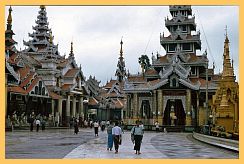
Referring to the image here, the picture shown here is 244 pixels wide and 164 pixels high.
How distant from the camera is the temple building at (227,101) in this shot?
24844 mm

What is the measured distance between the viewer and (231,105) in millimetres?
26297

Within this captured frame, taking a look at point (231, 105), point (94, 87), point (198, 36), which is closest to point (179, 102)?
point (198, 36)

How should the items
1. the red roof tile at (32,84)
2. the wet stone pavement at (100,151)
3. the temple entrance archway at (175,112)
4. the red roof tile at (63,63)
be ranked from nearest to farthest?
the wet stone pavement at (100,151), the red roof tile at (32,84), the temple entrance archway at (175,112), the red roof tile at (63,63)

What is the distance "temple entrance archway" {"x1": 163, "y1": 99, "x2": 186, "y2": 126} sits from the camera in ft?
150

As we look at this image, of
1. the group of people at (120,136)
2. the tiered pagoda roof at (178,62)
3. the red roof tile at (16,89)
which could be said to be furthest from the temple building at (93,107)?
the group of people at (120,136)

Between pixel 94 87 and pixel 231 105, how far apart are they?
4958cm

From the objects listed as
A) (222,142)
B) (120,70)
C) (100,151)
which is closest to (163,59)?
(222,142)

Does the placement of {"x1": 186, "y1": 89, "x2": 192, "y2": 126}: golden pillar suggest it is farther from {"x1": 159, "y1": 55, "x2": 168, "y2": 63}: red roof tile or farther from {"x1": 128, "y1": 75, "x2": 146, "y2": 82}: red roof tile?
{"x1": 128, "y1": 75, "x2": 146, "y2": 82}: red roof tile

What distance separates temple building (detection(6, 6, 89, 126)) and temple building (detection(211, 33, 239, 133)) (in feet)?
65.3

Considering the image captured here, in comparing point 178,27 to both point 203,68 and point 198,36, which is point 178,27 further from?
point 203,68

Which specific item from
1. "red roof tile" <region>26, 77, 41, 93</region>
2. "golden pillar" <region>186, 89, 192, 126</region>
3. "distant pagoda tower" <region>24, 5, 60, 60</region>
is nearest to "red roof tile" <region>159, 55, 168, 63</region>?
"golden pillar" <region>186, 89, 192, 126</region>

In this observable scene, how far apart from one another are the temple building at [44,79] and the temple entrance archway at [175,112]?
14.2m

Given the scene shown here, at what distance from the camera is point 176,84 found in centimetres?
4406

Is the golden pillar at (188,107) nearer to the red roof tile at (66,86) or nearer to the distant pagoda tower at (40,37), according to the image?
the red roof tile at (66,86)
